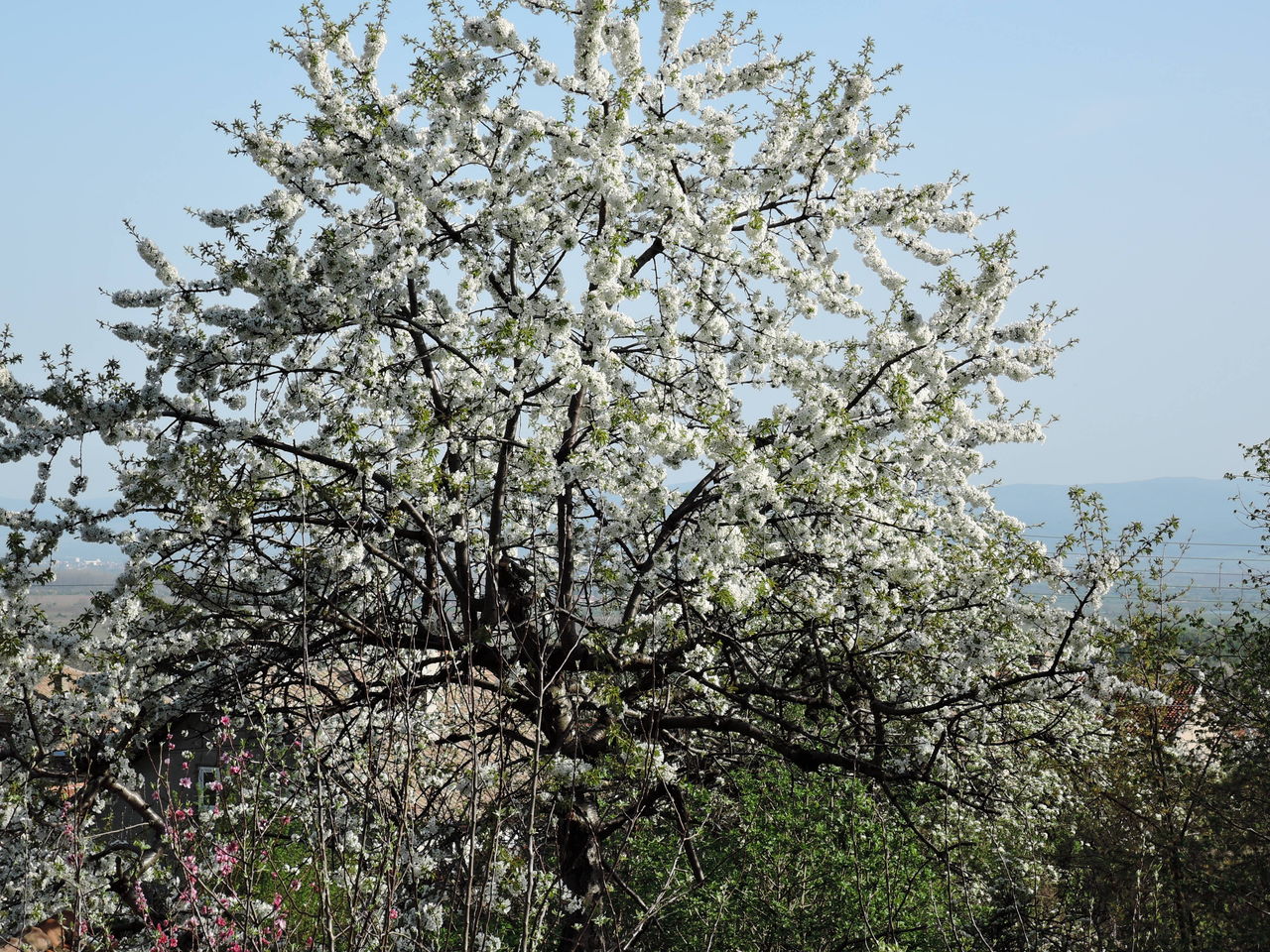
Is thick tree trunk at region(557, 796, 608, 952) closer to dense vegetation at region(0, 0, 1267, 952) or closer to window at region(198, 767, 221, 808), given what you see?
dense vegetation at region(0, 0, 1267, 952)

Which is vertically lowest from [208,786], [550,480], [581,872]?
[581,872]

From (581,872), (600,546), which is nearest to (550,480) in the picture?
(600,546)

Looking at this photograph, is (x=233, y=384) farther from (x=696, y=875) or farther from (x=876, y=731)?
(x=876, y=731)

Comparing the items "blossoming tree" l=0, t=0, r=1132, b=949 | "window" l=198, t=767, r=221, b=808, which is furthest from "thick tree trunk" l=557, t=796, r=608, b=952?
"window" l=198, t=767, r=221, b=808

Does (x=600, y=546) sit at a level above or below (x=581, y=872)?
above

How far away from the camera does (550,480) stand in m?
5.87

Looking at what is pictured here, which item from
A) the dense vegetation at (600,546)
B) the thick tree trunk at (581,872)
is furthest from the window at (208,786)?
the thick tree trunk at (581,872)

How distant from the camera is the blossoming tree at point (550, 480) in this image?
5.65 meters

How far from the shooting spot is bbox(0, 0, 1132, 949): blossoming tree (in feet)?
18.5

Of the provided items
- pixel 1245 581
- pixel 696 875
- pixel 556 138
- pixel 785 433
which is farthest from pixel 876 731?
pixel 556 138

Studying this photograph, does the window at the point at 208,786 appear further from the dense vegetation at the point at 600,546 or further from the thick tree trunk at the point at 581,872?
the thick tree trunk at the point at 581,872

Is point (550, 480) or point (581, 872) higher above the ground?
point (550, 480)

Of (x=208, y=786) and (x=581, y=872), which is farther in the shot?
(x=581, y=872)

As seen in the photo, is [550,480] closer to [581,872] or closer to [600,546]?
[600,546]
